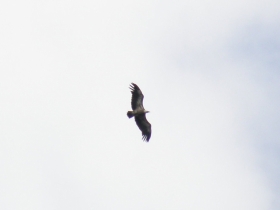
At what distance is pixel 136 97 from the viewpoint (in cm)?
8750

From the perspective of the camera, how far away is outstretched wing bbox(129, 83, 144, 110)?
8731cm

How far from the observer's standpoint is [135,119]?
3506 inches

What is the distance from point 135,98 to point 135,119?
2.33m

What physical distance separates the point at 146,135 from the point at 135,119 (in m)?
1.66

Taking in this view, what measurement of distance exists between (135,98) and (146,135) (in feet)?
12.2

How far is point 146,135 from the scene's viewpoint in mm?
89438

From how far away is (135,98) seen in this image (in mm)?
87500

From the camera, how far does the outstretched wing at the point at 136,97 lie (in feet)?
286
